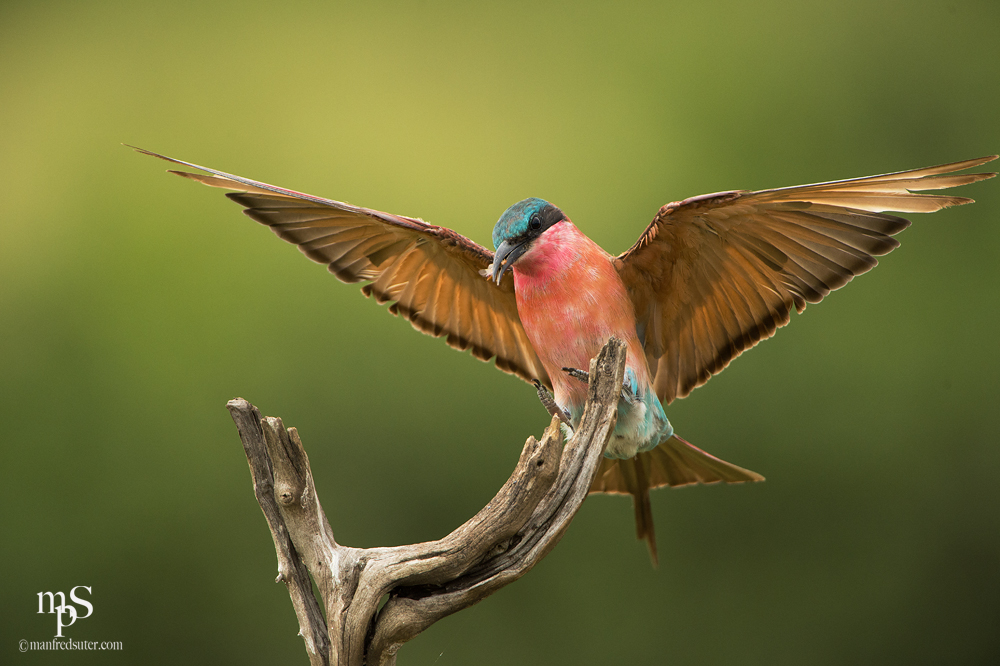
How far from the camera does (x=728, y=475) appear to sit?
2404mm

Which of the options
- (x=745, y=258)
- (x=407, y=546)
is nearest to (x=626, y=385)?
(x=745, y=258)

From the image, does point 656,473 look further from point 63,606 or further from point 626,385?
Result: point 63,606

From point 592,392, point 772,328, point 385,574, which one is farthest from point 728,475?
point 385,574

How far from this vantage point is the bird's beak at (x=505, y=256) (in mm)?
2014

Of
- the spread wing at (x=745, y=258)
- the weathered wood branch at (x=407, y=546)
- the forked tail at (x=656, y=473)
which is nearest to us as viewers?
the weathered wood branch at (x=407, y=546)

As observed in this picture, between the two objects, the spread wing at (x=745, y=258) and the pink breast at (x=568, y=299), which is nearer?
the spread wing at (x=745, y=258)

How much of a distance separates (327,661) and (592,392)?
86 centimetres

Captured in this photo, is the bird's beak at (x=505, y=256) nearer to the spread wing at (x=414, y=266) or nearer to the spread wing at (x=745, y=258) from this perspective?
the spread wing at (x=414, y=266)

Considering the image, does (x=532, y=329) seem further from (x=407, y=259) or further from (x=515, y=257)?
(x=407, y=259)

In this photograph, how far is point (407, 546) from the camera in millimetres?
1793

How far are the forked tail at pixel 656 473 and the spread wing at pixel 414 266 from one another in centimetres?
37

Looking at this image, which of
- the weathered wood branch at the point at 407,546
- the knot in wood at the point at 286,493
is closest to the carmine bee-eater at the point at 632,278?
the weathered wood branch at the point at 407,546

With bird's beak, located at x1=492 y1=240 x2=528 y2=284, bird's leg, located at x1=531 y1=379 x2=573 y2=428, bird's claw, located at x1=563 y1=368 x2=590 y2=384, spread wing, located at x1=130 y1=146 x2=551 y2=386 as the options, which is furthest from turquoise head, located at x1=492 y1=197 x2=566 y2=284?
bird's leg, located at x1=531 y1=379 x2=573 y2=428

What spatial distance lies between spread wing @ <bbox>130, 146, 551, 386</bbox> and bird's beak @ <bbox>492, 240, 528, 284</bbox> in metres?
0.19
